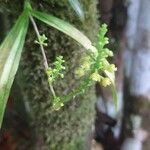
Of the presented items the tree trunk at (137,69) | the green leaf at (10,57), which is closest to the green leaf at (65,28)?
the green leaf at (10,57)

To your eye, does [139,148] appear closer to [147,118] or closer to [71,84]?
[147,118]

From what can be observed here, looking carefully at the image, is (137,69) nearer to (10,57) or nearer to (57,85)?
(57,85)

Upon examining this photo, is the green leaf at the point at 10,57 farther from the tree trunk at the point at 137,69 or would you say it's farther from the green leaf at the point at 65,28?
the tree trunk at the point at 137,69

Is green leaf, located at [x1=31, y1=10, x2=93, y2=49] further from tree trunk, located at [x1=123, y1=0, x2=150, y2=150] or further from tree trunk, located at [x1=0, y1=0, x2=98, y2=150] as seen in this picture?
tree trunk, located at [x1=123, y1=0, x2=150, y2=150]

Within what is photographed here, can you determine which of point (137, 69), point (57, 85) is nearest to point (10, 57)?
point (57, 85)

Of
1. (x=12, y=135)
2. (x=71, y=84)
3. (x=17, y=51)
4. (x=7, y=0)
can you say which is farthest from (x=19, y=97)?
(x=17, y=51)

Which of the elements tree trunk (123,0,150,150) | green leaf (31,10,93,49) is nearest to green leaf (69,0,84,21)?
green leaf (31,10,93,49)
